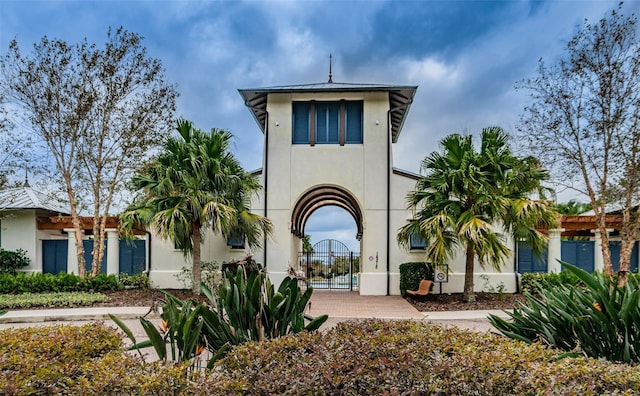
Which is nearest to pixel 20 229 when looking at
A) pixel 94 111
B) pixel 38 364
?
pixel 94 111

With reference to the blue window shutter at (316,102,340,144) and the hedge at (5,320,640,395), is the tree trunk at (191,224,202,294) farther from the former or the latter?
the hedge at (5,320,640,395)

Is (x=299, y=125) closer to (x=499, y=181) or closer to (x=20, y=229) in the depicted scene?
(x=499, y=181)

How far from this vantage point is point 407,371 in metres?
3.24

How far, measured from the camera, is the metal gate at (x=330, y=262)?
20.2 m

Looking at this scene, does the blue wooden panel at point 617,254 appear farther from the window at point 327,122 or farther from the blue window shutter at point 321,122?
the blue window shutter at point 321,122

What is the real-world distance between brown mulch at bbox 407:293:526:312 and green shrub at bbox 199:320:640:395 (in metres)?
9.81

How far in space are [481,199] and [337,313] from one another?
17.3 ft

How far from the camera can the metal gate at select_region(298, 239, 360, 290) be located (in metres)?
20.2

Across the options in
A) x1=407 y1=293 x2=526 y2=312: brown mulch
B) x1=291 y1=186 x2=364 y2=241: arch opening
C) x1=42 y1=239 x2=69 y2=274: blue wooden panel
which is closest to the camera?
x1=407 y1=293 x2=526 y2=312: brown mulch

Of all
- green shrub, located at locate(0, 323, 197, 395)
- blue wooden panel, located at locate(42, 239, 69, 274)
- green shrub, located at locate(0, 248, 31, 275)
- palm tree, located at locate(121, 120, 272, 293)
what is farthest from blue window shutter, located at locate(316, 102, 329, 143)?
green shrub, located at locate(0, 248, 31, 275)

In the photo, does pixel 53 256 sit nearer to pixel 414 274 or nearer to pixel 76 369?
pixel 414 274

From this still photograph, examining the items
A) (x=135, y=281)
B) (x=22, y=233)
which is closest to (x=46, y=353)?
(x=135, y=281)

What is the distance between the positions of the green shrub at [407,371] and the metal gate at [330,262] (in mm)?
15952

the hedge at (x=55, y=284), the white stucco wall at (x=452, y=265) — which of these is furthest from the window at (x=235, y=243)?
the white stucco wall at (x=452, y=265)
